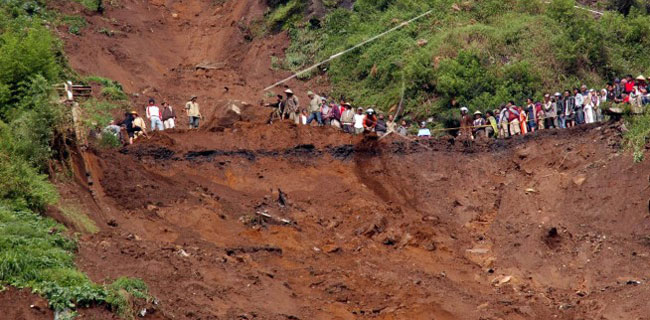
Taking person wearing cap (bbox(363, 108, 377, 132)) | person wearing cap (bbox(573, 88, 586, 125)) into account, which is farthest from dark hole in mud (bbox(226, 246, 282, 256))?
person wearing cap (bbox(573, 88, 586, 125))

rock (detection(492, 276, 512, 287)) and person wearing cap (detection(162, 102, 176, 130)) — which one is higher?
person wearing cap (detection(162, 102, 176, 130))

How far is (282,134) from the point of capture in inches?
1426

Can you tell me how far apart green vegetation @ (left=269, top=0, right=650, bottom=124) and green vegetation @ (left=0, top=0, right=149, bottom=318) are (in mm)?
8639

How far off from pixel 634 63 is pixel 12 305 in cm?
2364

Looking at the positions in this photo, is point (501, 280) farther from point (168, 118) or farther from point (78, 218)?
point (168, 118)

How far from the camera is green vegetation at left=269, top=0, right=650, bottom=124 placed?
3881 cm

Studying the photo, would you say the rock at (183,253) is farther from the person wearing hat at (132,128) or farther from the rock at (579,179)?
the rock at (579,179)

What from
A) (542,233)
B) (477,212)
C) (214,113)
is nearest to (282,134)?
(214,113)

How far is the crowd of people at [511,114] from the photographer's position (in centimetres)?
3525

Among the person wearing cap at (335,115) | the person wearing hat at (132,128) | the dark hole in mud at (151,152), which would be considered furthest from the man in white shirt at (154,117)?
the person wearing cap at (335,115)

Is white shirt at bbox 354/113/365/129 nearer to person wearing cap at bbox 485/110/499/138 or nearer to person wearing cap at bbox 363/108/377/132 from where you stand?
person wearing cap at bbox 363/108/377/132

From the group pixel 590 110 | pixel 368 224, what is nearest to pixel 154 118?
pixel 368 224

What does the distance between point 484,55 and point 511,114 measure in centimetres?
395

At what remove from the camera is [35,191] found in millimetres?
26453
